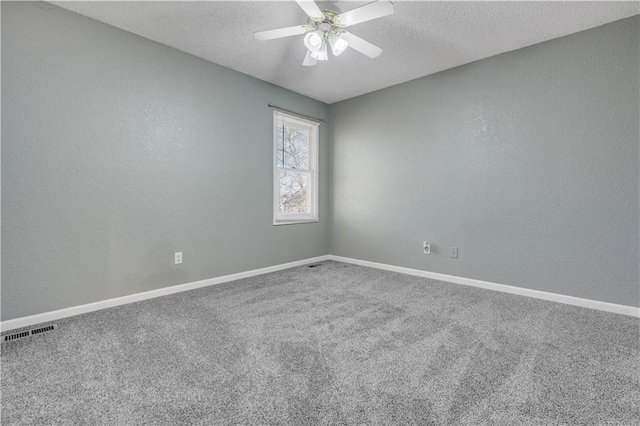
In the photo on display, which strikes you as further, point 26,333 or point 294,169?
point 294,169

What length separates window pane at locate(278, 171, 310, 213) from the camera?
13.3 feet

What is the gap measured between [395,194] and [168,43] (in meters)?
3.02

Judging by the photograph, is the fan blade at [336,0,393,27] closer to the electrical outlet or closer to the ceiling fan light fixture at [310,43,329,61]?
the ceiling fan light fixture at [310,43,329,61]

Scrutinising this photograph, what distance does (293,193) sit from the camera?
4.20 m

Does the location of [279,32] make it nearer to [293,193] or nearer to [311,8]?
[311,8]

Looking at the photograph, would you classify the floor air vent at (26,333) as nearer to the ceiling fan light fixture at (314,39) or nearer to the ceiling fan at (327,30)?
the ceiling fan at (327,30)

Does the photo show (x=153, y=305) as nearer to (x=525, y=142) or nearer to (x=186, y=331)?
(x=186, y=331)

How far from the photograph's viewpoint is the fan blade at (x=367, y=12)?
1.82 m

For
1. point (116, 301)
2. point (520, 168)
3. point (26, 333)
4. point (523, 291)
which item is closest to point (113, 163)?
point (116, 301)

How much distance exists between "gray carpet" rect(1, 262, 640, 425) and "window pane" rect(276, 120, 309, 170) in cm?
210

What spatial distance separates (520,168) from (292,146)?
2747mm

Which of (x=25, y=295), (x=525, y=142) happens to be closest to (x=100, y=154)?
(x=25, y=295)

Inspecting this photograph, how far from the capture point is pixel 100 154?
246 centimetres

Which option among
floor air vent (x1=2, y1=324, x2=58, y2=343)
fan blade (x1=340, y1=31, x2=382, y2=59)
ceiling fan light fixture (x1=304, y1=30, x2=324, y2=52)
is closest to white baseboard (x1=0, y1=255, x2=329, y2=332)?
floor air vent (x1=2, y1=324, x2=58, y2=343)
